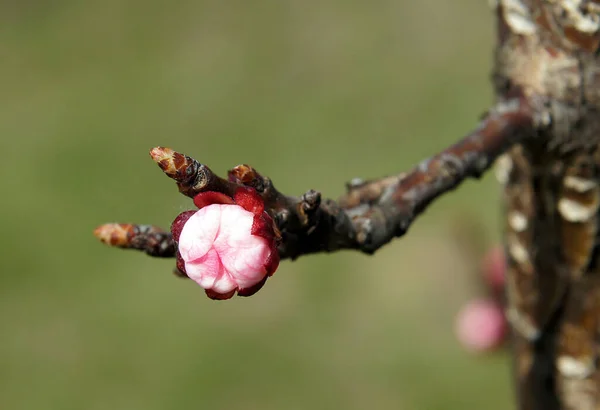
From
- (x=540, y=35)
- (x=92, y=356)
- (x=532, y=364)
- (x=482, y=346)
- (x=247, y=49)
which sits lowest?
(x=92, y=356)

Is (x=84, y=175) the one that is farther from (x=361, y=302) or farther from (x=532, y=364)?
(x=532, y=364)

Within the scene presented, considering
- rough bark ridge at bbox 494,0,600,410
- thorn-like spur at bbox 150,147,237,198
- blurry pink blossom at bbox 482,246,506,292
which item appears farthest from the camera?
blurry pink blossom at bbox 482,246,506,292

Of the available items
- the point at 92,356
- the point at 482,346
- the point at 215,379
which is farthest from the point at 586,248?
the point at 92,356

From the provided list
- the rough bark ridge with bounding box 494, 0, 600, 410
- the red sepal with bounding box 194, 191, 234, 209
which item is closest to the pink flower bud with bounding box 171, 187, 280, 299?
the red sepal with bounding box 194, 191, 234, 209

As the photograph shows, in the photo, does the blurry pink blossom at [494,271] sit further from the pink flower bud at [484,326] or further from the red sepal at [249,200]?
the red sepal at [249,200]

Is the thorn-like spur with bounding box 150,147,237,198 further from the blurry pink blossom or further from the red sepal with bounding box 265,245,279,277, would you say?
the blurry pink blossom

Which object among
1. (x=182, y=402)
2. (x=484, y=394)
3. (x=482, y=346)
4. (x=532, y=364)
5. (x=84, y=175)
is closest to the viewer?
(x=532, y=364)
